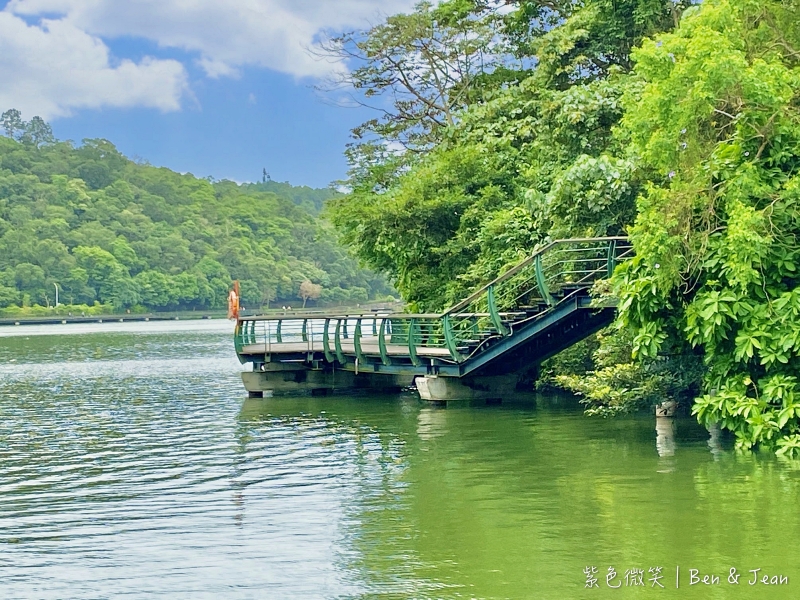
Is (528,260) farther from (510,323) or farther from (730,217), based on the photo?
(730,217)

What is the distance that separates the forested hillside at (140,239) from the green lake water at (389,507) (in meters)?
115

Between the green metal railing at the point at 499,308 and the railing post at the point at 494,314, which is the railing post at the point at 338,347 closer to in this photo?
the green metal railing at the point at 499,308

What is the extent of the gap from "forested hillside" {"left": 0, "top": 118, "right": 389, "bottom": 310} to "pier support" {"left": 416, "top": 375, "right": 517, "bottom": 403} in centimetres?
11086

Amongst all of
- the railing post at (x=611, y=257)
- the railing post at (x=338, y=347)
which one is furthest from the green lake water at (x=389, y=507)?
the railing post at (x=338, y=347)

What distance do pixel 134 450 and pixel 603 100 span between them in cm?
1139

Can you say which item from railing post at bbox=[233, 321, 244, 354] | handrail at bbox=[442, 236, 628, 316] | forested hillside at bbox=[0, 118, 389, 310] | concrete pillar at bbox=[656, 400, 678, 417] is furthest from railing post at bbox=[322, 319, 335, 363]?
forested hillside at bbox=[0, 118, 389, 310]

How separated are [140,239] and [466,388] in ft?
454

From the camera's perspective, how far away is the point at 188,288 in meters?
148

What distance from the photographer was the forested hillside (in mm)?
140000

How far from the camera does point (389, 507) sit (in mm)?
13219

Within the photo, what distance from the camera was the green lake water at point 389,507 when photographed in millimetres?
10008

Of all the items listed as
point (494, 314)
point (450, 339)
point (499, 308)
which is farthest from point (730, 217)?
point (450, 339)

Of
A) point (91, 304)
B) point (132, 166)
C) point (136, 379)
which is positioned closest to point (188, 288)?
point (91, 304)

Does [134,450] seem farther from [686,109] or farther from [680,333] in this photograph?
[686,109]
